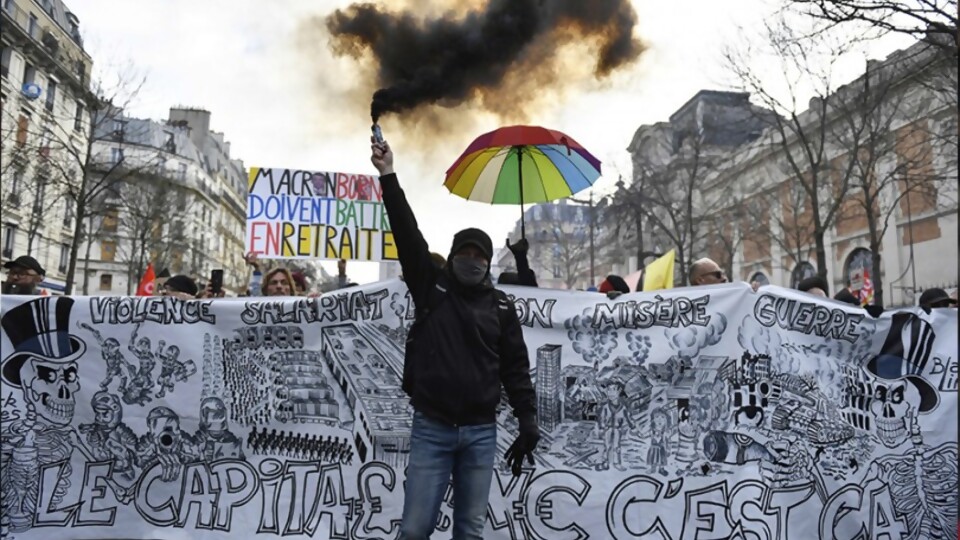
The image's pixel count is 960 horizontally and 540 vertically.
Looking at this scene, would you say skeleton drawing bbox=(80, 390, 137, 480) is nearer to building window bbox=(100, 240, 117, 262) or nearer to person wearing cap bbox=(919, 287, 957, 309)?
person wearing cap bbox=(919, 287, 957, 309)

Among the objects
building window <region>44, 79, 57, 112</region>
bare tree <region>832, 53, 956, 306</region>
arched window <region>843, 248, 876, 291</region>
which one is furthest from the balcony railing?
arched window <region>843, 248, 876, 291</region>

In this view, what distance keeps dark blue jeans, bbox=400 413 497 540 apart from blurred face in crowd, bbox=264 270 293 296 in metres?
3.04

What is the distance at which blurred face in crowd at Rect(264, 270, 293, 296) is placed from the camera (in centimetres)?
588

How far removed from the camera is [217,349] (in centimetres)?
457

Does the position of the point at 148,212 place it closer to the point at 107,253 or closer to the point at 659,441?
the point at 107,253

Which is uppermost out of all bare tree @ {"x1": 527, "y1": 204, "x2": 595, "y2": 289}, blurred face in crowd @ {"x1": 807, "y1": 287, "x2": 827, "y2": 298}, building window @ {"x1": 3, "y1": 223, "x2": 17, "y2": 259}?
bare tree @ {"x1": 527, "y1": 204, "x2": 595, "y2": 289}

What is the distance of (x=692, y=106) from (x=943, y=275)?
76.0 ft

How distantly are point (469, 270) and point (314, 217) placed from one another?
435cm

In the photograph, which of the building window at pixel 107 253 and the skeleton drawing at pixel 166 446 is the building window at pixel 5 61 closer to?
the building window at pixel 107 253

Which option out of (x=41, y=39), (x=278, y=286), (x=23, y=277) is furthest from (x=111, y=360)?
(x=41, y=39)

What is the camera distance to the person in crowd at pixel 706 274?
5.30 metres

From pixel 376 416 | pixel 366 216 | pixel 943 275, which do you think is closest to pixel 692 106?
pixel 943 275

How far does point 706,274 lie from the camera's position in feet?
17.5

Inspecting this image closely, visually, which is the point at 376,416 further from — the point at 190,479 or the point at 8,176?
the point at 8,176
